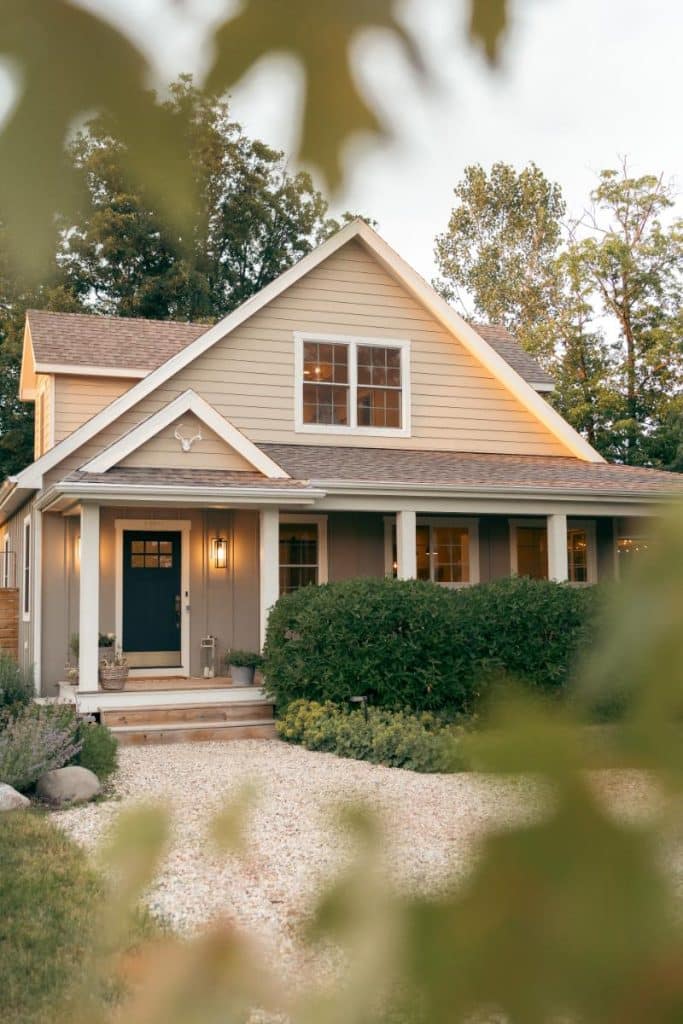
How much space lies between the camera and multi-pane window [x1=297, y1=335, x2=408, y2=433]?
48.8 ft

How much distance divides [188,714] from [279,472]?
3334mm

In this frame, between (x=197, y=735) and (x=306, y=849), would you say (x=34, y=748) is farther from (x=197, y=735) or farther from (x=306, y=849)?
(x=306, y=849)

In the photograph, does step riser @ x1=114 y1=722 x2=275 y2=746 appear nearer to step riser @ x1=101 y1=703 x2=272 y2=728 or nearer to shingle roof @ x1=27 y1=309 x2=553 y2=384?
step riser @ x1=101 y1=703 x2=272 y2=728

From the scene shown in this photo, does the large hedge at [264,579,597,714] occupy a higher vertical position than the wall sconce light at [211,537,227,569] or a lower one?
lower

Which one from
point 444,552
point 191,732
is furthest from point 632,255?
point 444,552

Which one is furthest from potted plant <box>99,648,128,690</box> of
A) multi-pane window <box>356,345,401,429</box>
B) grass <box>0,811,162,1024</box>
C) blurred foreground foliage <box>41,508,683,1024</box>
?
blurred foreground foliage <box>41,508,683,1024</box>

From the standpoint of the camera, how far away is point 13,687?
12383 mm

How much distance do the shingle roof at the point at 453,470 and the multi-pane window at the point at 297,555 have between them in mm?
1151

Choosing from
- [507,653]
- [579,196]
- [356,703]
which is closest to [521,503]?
[507,653]

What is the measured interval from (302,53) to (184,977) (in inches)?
25.7

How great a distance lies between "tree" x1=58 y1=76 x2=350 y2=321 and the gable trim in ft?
37.5

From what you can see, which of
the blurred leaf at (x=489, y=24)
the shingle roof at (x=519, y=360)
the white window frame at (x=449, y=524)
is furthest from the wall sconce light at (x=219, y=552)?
the blurred leaf at (x=489, y=24)

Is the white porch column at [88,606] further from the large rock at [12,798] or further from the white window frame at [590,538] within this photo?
the white window frame at [590,538]

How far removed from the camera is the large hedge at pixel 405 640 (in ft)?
36.5
